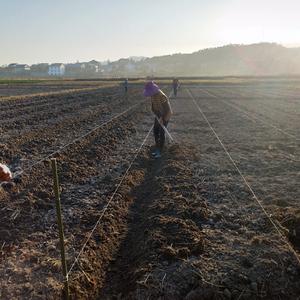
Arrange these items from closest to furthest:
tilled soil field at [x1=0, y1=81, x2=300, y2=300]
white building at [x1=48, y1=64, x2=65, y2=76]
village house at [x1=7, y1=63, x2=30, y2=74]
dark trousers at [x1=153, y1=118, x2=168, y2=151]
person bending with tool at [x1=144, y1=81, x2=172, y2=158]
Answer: tilled soil field at [x1=0, y1=81, x2=300, y2=300], person bending with tool at [x1=144, y1=81, x2=172, y2=158], dark trousers at [x1=153, y1=118, x2=168, y2=151], village house at [x1=7, y1=63, x2=30, y2=74], white building at [x1=48, y1=64, x2=65, y2=76]

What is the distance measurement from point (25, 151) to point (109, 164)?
8.24 feet

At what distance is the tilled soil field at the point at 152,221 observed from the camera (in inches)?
184

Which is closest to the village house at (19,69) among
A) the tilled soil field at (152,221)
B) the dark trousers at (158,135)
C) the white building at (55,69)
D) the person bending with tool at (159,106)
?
the white building at (55,69)

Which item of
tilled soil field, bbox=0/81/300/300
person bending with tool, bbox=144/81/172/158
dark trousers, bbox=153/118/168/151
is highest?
person bending with tool, bbox=144/81/172/158

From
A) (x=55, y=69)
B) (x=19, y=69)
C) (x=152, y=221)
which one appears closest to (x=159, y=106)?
(x=152, y=221)

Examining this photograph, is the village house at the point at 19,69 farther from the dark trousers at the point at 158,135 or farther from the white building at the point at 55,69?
the dark trousers at the point at 158,135

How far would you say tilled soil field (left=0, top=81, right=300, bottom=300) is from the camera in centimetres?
467

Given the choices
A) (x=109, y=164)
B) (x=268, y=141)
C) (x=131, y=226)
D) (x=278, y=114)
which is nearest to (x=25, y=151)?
(x=109, y=164)

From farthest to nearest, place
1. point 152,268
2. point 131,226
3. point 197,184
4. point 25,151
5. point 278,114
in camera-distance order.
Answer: point 278,114 < point 25,151 < point 197,184 < point 131,226 < point 152,268

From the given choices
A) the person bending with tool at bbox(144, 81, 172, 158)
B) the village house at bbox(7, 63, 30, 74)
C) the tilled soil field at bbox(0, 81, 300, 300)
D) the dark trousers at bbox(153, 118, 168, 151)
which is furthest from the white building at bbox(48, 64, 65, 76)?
the person bending with tool at bbox(144, 81, 172, 158)

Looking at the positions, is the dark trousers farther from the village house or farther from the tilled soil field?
the village house

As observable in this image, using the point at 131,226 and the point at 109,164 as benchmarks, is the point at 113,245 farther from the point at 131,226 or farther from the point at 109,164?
the point at 109,164

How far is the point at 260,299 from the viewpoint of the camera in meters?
4.40

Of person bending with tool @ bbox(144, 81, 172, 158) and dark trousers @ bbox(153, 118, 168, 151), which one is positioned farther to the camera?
dark trousers @ bbox(153, 118, 168, 151)
